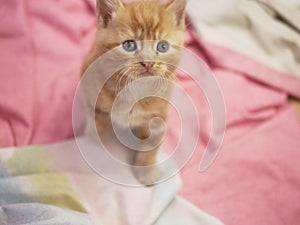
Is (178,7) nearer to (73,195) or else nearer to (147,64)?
(147,64)

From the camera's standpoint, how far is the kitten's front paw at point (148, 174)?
1084mm

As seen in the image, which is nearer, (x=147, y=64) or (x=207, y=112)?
(x=147, y=64)

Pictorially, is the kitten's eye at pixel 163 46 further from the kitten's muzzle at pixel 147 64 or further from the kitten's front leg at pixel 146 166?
the kitten's front leg at pixel 146 166

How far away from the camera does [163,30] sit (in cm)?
93

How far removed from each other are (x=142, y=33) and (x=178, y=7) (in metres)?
0.11

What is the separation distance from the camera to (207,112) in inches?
48.8

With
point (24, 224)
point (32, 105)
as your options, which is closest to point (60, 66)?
point (32, 105)

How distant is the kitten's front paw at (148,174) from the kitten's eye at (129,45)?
0.33 m

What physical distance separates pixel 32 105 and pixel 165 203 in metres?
0.45

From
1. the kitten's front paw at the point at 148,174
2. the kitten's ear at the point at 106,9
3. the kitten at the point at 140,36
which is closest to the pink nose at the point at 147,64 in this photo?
the kitten at the point at 140,36

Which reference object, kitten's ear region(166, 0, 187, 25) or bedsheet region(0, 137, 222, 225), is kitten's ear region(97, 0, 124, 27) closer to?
kitten's ear region(166, 0, 187, 25)

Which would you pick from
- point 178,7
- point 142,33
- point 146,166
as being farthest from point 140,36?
point 146,166

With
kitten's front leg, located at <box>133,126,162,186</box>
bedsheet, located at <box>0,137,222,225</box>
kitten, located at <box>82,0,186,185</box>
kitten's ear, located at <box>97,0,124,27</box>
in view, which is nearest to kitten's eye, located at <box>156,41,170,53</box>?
kitten, located at <box>82,0,186,185</box>

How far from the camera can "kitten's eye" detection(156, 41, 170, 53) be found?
3.03ft
